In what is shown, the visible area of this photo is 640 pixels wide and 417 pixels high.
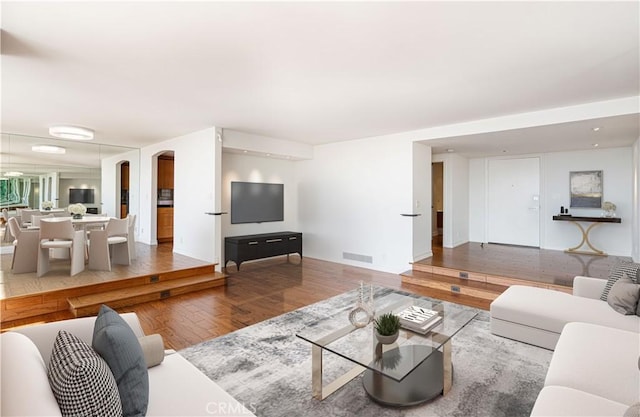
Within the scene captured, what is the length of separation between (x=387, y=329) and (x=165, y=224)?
23.8ft

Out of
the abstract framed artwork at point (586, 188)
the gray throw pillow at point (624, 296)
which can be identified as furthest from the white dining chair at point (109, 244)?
the abstract framed artwork at point (586, 188)

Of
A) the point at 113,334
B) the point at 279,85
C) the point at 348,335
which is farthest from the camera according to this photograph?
the point at 279,85

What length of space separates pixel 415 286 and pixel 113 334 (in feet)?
14.4

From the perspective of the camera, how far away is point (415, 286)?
198 inches

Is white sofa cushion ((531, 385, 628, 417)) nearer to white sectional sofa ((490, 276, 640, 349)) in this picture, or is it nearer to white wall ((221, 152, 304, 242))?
white sectional sofa ((490, 276, 640, 349))

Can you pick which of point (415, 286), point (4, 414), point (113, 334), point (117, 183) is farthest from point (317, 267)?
point (4, 414)

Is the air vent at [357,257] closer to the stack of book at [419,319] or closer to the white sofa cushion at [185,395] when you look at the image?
the stack of book at [419,319]

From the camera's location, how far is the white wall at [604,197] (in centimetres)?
628

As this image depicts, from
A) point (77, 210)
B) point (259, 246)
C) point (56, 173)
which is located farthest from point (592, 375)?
point (56, 173)

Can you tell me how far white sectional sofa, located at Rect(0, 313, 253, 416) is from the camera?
103 cm

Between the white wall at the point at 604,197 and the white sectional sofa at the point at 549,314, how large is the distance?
446cm

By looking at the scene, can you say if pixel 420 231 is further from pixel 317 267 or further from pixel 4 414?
pixel 4 414

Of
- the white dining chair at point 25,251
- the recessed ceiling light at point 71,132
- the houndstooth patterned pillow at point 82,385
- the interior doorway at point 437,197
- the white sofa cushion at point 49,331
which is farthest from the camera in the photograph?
the interior doorway at point 437,197

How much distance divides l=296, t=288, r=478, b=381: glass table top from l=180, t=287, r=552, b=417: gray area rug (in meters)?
0.30
